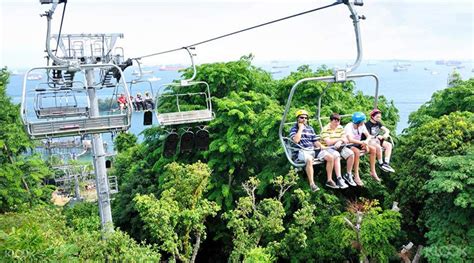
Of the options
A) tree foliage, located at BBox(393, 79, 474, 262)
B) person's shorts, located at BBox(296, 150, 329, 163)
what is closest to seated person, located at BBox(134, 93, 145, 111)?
person's shorts, located at BBox(296, 150, 329, 163)

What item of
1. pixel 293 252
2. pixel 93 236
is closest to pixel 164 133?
pixel 293 252

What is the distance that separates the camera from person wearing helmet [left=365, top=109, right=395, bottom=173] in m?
11.2

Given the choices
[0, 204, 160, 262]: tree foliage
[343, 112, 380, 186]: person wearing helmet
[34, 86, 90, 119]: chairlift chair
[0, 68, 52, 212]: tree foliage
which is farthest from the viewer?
[0, 68, 52, 212]: tree foliage

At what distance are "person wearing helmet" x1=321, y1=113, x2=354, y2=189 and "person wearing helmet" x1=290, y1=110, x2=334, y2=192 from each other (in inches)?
5.2

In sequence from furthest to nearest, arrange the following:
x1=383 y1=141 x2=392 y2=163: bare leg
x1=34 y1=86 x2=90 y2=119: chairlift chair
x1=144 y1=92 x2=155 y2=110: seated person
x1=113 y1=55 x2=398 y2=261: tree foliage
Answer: x1=144 y1=92 x2=155 y2=110: seated person, x1=113 y1=55 x2=398 y2=261: tree foliage, x1=34 y1=86 x2=90 y2=119: chairlift chair, x1=383 y1=141 x2=392 y2=163: bare leg

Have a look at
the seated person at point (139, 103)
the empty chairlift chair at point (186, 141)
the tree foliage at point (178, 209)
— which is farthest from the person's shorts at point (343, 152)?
the seated person at point (139, 103)

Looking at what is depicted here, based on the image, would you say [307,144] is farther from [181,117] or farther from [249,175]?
[249,175]

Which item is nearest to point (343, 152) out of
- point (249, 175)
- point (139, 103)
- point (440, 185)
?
point (440, 185)

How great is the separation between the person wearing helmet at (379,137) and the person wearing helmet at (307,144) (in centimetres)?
109

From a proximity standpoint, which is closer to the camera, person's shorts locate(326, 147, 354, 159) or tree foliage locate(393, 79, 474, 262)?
person's shorts locate(326, 147, 354, 159)

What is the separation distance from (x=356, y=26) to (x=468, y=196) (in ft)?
22.3

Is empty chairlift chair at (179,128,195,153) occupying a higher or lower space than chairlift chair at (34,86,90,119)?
lower

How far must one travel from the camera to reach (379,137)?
11438 mm

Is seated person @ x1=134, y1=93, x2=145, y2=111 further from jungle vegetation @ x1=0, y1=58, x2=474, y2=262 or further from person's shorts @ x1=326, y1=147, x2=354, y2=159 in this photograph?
person's shorts @ x1=326, y1=147, x2=354, y2=159
